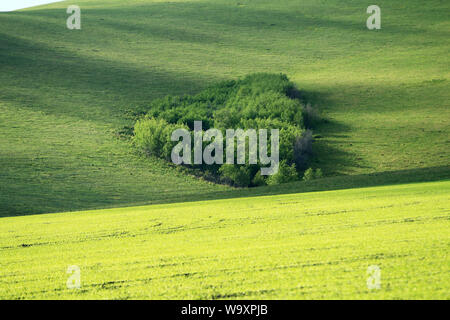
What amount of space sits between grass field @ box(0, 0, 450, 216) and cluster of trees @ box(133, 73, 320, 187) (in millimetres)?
2312

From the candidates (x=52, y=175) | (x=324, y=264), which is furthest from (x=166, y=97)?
(x=324, y=264)

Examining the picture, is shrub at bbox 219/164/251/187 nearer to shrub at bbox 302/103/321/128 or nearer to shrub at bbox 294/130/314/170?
shrub at bbox 294/130/314/170

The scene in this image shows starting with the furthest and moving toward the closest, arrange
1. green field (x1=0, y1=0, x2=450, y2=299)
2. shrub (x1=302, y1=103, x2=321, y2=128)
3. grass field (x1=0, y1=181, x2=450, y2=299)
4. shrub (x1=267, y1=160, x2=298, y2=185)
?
shrub (x1=302, y1=103, x2=321, y2=128), shrub (x1=267, y1=160, x2=298, y2=185), green field (x1=0, y1=0, x2=450, y2=299), grass field (x1=0, y1=181, x2=450, y2=299)

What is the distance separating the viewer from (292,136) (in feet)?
157

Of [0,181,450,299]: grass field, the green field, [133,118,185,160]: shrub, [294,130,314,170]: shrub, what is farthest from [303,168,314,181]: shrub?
[0,181,450,299]: grass field

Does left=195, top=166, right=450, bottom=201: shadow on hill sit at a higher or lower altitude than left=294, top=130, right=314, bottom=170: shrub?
lower

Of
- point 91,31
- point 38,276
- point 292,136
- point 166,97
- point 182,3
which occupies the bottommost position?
point 38,276

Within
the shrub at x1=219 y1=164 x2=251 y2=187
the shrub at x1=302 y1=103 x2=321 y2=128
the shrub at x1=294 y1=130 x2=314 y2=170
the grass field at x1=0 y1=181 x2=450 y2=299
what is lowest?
the grass field at x1=0 y1=181 x2=450 y2=299

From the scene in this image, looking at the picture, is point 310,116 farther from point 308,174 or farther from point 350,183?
point 350,183

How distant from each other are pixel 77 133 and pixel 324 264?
44174 millimetres

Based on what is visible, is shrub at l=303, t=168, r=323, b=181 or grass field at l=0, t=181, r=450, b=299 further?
shrub at l=303, t=168, r=323, b=181

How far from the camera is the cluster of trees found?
44469mm

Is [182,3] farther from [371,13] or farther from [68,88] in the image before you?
[68,88]

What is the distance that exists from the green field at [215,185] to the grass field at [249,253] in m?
0.07
